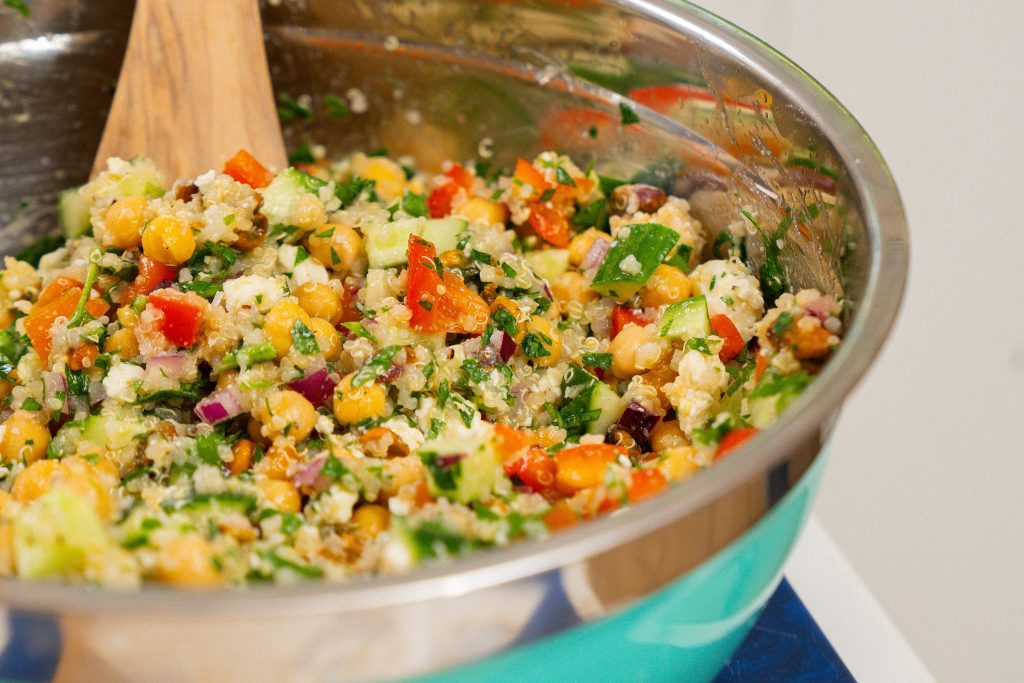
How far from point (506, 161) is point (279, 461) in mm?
1021

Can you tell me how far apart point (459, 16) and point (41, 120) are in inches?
36.9

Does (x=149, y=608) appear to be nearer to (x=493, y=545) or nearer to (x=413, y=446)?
(x=493, y=545)

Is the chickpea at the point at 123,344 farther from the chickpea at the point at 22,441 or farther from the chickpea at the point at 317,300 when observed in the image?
the chickpea at the point at 317,300

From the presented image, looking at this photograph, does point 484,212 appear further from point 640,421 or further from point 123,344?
point 123,344

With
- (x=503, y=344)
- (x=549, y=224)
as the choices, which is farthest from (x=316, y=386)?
(x=549, y=224)

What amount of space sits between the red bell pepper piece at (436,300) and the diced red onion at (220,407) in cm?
31

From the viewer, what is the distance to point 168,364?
1.67m

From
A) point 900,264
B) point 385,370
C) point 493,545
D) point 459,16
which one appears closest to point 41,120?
point 459,16

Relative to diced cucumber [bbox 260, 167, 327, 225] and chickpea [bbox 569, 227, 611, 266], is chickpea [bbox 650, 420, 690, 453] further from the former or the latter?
diced cucumber [bbox 260, 167, 327, 225]

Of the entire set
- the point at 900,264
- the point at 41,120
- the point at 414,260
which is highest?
the point at 900,264

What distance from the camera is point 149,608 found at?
90cm

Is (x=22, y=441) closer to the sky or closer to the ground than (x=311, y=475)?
closer to the ground

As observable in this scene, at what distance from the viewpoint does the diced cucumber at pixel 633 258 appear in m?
1.84

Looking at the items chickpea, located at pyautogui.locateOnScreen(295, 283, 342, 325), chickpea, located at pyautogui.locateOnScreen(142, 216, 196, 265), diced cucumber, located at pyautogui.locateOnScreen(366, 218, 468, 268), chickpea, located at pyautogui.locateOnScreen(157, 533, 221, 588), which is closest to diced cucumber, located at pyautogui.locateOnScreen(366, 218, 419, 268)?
diced cucumber, located at pyautogui.locateOnScreen(366, 218, 468, 268)
